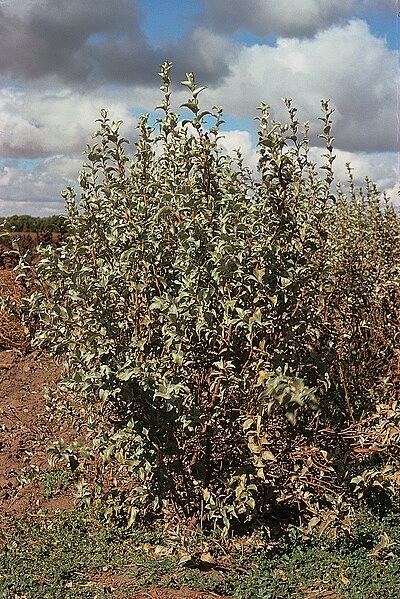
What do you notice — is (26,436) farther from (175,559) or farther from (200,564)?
(200,564)

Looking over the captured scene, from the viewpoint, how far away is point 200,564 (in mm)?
3240

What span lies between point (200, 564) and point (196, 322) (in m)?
1.15

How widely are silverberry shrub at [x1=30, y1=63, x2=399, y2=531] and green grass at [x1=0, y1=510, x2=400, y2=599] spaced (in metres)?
0.19

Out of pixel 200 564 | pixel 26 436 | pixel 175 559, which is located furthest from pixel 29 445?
pixel 200 564

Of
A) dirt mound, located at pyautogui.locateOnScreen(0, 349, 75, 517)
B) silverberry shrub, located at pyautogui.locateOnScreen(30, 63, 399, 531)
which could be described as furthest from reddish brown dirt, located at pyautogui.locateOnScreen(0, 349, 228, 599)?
silverberry shrub, located at pyautogui.locateOnScreen(30, 63, 399, 531)

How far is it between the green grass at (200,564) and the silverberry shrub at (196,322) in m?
0.19

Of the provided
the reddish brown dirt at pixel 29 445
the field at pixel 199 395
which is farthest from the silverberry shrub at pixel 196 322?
the reddish brown dirt at pixel 29 445

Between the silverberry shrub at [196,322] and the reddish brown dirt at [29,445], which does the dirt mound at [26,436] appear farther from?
the silverberry shrub at [196,322]

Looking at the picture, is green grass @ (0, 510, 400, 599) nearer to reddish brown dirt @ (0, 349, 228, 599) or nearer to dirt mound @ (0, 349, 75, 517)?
reddish brown dirt @ (0, 349, 228, 599)

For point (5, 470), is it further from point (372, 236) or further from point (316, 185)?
point (372, 236)

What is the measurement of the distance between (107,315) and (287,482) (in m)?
1.28

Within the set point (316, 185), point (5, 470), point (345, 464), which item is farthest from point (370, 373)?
point (5, 470)

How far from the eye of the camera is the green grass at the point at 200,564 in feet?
10.1

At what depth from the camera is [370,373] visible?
4.49 metres
